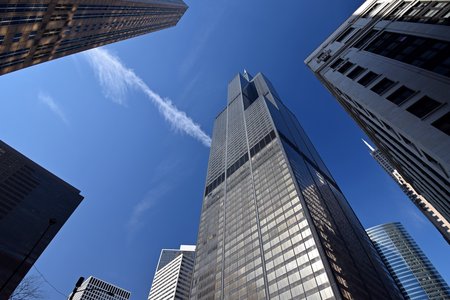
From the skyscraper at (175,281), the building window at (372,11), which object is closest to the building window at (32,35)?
the building window at (372,11)

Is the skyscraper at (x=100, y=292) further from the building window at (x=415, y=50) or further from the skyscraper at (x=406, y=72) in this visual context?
the building window at (x=415, y=50)

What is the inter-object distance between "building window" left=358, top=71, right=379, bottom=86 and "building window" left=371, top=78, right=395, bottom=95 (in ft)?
4.97

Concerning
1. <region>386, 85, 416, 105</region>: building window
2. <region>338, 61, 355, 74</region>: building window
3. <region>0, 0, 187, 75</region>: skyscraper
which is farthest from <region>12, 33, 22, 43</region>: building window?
<region>386, 85, 416, 105</region>: building window

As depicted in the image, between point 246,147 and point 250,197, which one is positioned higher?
point 246,147

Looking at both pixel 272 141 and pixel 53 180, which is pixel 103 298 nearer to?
pixel 53 180

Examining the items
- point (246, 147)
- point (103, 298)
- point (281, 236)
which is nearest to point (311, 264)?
point (281, 236)

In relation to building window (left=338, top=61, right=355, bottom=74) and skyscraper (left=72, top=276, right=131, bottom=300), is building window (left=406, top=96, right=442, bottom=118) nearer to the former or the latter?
building window (left=338, top=61, right=355, bottom=74)

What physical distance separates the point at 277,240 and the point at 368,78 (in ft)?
145

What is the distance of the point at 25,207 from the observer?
113312 millimetres

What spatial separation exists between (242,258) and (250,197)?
2290 centimetres

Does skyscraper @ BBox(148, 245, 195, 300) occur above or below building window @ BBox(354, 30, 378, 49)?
above

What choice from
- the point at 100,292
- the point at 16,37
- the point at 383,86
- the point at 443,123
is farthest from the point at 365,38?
the point at 100,292

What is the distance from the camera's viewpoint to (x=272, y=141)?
10681 centimetres

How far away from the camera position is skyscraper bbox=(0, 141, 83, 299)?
100000mm
